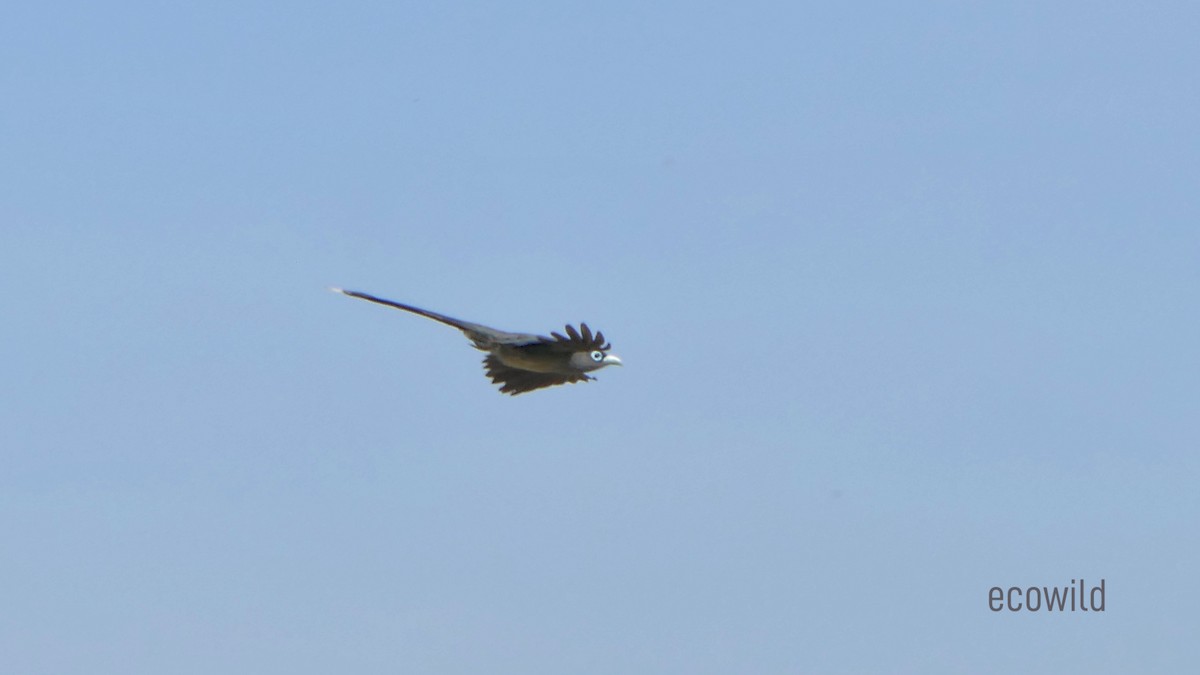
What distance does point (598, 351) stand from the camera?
130ft

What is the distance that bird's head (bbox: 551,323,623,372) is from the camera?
1528 inches

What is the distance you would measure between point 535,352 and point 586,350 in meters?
1.27

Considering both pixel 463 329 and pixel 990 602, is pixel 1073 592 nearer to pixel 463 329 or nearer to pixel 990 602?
pixel 990 602

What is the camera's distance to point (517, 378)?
4241 centimetres

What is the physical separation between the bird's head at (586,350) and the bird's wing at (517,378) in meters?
1.56

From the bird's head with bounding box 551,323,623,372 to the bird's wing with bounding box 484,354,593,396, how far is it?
1.56m

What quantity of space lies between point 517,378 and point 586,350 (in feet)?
11.5

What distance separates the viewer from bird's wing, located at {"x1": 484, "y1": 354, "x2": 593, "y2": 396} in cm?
4175

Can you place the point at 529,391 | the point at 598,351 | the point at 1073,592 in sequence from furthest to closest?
the point at 1073,592
the point at 529,391
the point at 598,351

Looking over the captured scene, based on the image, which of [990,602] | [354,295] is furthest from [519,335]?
[990,602]

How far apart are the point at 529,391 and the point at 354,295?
192 inches

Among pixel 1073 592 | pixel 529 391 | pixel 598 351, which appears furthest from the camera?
pixel 1073 592

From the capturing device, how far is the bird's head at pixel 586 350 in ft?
127

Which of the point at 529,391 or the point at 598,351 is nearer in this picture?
the point at 598,351
